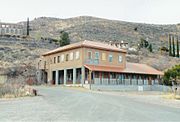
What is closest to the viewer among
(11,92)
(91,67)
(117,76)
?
(11,92)

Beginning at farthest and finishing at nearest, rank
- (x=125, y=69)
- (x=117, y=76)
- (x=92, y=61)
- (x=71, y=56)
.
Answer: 1. (x=125, y=69)
2. (x=117, y=76)
3. (x=71, y=56)
4. (x=92, y=61)

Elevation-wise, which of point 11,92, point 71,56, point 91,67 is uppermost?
point 71,56

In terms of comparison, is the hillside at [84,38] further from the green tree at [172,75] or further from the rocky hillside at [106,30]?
the green tree at [172,75]

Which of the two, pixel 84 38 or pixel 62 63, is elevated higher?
pixel 84 38

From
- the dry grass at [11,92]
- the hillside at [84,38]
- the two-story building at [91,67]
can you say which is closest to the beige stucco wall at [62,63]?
the two-story building at [91,67]

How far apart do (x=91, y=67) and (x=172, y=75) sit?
14.0m

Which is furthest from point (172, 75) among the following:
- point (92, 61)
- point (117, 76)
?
point (92, 61)

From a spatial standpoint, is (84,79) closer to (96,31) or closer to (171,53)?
(171,53)

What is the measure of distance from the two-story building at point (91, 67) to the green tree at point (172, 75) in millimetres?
2703

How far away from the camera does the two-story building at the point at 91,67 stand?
160 feet

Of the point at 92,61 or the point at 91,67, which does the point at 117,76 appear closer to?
the point at 92,61

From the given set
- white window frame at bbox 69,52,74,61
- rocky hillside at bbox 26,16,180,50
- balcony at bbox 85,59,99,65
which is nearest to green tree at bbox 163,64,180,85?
balcony at bbox 85,59,99,65

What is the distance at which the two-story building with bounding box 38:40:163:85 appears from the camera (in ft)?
160

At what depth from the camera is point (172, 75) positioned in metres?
52.8
